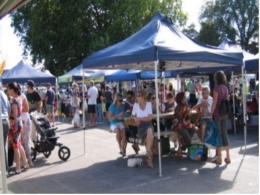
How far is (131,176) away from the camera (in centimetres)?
527

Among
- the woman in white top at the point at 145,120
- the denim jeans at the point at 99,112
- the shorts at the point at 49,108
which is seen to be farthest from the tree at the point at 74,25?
the woman in white top at the point at 145,120

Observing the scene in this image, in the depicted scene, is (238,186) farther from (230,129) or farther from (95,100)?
(95,100)

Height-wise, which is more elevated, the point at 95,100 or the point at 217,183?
the point at 95,100

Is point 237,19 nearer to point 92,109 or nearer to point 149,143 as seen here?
point 92,109

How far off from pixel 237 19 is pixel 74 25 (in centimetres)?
2795

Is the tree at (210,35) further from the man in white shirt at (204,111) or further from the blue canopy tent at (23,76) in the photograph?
the man in white shirt at (204,111)

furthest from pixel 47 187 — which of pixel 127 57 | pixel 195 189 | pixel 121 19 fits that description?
pixel 121 19

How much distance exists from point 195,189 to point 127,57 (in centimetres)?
279

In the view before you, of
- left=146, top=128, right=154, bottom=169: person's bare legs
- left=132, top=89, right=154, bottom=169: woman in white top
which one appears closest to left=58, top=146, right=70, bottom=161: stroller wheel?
left=132, top=89, right=154, bottom=169: woman in white top

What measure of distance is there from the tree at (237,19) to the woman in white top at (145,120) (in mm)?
39902

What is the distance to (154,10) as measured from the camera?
87.9 feet

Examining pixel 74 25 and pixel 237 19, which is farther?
pixel 237 19

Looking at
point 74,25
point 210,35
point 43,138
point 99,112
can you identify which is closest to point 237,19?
point 210,35

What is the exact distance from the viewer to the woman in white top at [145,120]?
5.77 meters
